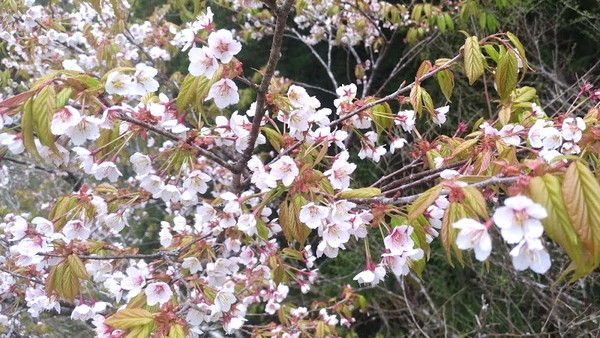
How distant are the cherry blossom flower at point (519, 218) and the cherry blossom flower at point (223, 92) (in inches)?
33.0

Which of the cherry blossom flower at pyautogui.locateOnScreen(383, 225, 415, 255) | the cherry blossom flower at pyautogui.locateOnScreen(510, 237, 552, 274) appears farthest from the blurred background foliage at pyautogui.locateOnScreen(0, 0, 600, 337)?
the cherry blossom flower at pyautogui.locateOnScreen(510, 237, 552, 274)

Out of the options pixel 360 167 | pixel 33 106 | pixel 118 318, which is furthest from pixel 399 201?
pixel 360 167

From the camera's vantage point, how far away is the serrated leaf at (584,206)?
0.75m

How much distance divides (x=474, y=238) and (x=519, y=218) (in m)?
0.10

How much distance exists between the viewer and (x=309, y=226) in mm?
1276

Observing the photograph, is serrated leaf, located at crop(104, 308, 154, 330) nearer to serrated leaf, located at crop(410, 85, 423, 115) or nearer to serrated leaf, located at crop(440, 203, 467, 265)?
serrated leaf, located at crop(440, 203, 467, 265)

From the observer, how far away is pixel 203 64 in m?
1.30

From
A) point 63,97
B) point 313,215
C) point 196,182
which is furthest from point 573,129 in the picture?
point 63,97

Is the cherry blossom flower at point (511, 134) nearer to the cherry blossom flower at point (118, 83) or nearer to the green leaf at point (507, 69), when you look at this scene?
the green leaf at point (507, 69)

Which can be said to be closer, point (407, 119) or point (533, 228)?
point (533, 228)

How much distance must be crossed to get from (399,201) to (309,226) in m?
0.28

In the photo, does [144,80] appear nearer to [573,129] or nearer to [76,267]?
[76,267]

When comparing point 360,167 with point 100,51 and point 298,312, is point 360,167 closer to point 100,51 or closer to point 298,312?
point 298,312

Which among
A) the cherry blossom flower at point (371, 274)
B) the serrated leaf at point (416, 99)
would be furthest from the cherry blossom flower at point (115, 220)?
the serrated leaf at point (416, 99)
